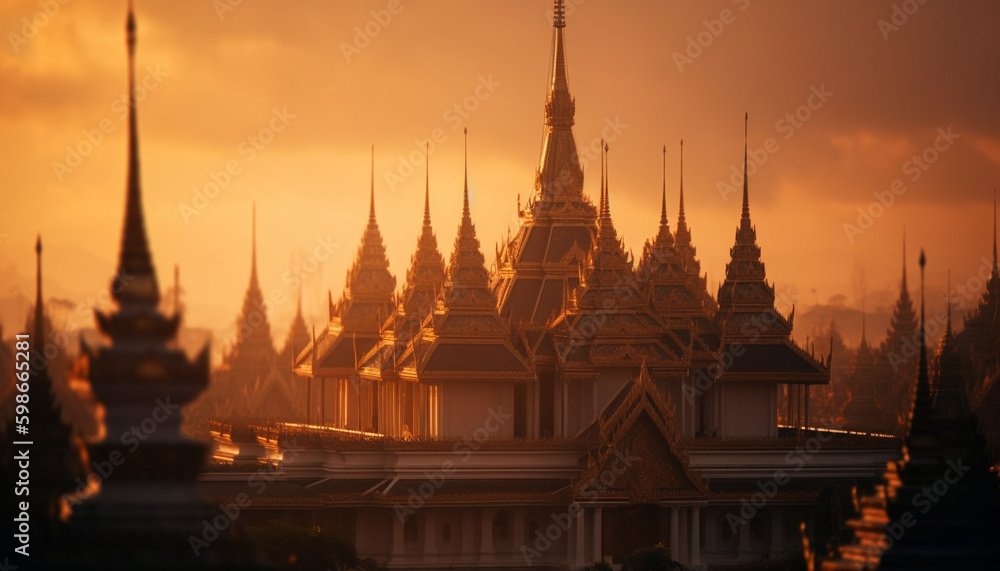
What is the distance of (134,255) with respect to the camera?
27969 mm

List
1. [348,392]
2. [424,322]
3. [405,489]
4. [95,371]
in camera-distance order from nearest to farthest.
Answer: [95,371] → [405,489] → [424,322] → [348,392]

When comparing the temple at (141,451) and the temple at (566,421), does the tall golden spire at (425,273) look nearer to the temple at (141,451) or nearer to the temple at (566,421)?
the temple at (566,421)

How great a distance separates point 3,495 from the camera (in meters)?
35.9

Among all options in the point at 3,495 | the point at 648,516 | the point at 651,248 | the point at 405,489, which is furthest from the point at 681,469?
the point at 3,495

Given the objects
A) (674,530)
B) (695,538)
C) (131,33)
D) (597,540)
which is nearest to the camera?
(131,33)

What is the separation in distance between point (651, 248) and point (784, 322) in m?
5.16

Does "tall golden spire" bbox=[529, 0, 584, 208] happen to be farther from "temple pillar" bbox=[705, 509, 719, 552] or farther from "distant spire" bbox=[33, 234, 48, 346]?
"distant spire" bbox=[33, 234, 48, 346]

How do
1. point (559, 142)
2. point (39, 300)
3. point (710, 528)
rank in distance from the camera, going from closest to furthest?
point (39, 300), point (710, 528), point (559, 142)

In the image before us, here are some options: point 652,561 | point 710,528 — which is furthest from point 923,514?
point 710,528

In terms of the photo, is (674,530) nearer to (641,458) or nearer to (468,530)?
(641,458)

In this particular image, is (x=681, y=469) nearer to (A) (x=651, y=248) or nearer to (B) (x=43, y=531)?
(A) (x=651, y=248)

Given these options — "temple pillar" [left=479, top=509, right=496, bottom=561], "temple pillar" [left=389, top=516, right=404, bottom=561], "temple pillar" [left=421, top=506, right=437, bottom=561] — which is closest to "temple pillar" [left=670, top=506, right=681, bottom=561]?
"temple pillar" [left=479, top=509, right=496, bottom=561]

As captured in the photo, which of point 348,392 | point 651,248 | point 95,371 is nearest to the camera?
point 95,371

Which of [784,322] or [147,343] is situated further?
[784,322]
